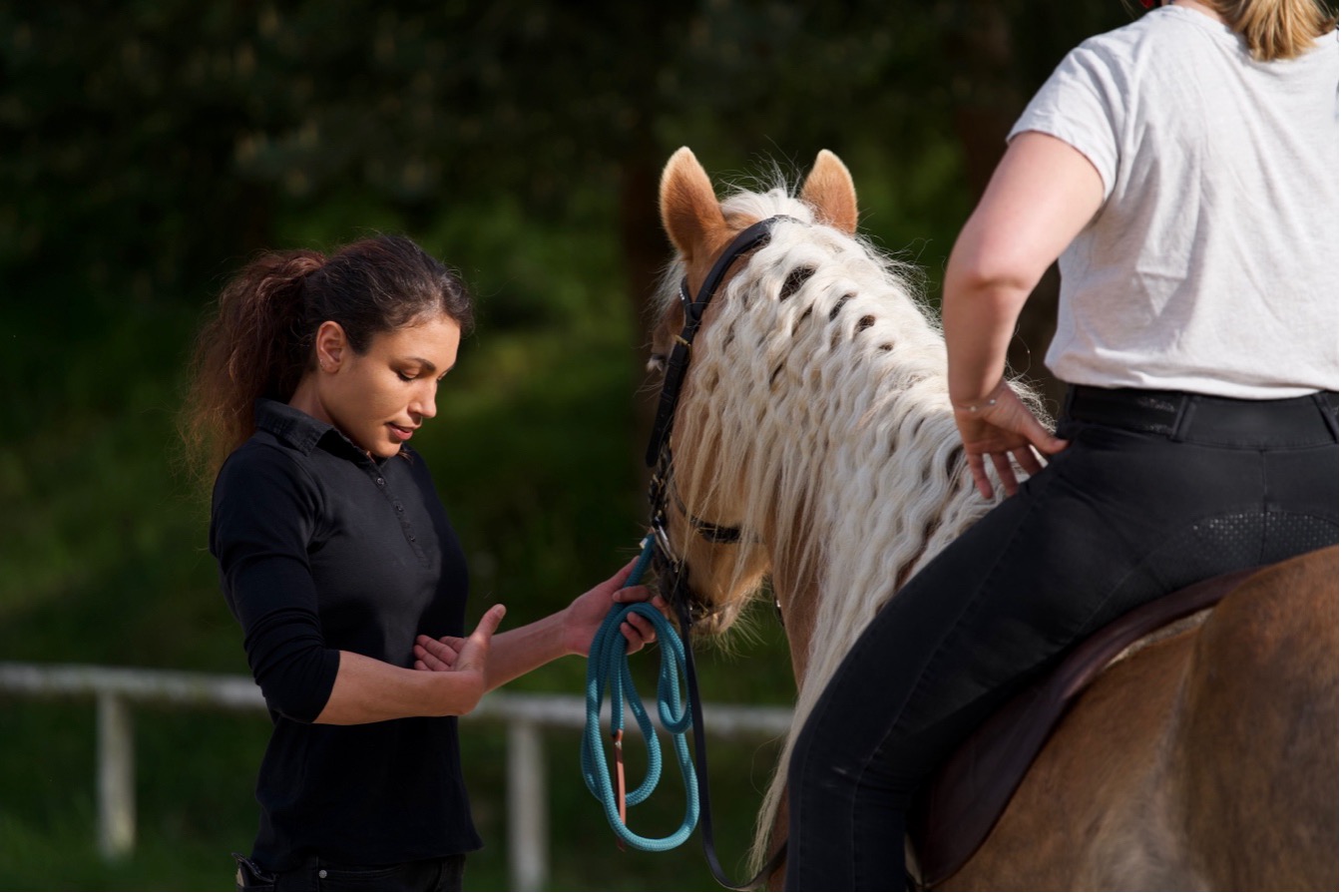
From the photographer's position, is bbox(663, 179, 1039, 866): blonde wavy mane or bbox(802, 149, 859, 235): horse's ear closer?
bbox(663, 179, 1039, 866): blonde wavy mane

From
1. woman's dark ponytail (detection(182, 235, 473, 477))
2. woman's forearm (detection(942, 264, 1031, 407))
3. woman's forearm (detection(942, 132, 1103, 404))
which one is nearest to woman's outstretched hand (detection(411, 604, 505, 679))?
woman's dark ponytail (detection(182, 235, 473, 477))

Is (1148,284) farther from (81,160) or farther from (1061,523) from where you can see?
(81,160)

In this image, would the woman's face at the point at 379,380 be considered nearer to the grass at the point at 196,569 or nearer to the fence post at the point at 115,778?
the grass at the point at 196,569

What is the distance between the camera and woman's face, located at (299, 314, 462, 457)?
254 cm

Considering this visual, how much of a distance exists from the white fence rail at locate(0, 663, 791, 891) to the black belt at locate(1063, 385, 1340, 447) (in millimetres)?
4067

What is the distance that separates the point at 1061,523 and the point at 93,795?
7382 mm

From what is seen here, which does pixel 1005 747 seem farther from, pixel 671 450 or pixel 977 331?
pixel 671 450

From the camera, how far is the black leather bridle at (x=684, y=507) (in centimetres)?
271

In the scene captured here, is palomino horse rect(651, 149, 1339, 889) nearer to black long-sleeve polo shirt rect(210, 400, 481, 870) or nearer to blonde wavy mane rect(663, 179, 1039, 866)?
blonde wavy mane rect(663, 179, 1039, 866)

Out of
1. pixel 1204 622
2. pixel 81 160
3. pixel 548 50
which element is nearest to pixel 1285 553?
pixel 1204 622

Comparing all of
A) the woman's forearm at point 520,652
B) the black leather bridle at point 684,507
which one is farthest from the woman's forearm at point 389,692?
the black leather bridle at point 684,507

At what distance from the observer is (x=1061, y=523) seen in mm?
1875

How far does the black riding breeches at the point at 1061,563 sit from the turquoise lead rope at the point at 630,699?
830 millimetres

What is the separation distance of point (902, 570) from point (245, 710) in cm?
562
